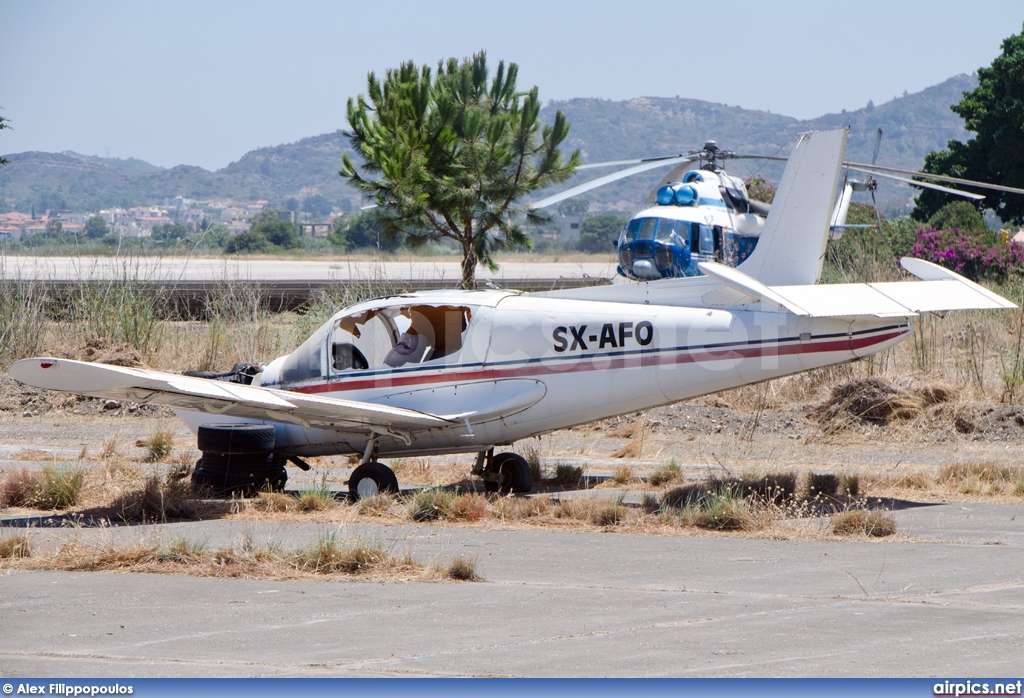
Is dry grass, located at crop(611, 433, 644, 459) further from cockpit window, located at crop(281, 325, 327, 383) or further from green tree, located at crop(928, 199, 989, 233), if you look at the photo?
green tree, located at crop(928, 199, 989, 233)

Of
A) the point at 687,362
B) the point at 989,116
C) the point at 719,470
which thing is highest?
the point at 989,116

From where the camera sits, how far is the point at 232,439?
11.5 metres

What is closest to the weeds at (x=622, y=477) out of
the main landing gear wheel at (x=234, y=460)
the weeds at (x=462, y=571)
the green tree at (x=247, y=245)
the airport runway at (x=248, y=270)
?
the main landing gear wheel at (x=234, y=460)

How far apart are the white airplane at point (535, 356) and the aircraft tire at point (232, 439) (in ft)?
0.06

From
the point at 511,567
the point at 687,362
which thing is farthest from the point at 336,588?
the point at 687,362

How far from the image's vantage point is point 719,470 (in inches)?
526

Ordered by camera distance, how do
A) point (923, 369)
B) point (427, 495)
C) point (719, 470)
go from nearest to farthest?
1. point (427, 495)
2. point (719, 470)
3. point (923, 369)

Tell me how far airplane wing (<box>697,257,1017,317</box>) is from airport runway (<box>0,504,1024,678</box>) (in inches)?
83.7

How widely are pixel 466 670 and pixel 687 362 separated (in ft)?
18.2

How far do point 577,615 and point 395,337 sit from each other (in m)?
6.02

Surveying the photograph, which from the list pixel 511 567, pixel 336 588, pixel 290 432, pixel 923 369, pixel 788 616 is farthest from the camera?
pixel 923 369

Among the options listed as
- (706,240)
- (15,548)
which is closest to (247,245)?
(706,240)

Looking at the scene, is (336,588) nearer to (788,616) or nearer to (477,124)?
(788,616)

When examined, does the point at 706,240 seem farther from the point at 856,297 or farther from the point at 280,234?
the point at 280,234
